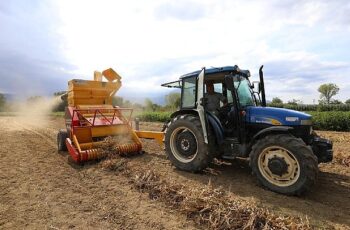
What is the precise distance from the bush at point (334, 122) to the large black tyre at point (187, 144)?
1507cm

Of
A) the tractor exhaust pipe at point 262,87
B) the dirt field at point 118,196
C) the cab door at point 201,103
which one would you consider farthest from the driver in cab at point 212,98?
the dirt field at point 118,196

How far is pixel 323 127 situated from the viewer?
18594 millimetres

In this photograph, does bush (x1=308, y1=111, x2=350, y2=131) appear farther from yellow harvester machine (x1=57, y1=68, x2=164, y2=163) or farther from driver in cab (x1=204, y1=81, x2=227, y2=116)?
driver in cab (x1=204, y1=81, x2=227, y2=116)

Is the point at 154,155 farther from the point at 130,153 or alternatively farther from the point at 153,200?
the point at 153,200

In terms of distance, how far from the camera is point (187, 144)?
6.35 m

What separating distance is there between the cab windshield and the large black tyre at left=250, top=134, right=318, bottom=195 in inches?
44.0

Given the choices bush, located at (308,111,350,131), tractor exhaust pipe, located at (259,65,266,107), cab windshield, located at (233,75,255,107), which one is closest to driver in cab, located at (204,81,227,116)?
cab windshield, located at (233,75,255,107)

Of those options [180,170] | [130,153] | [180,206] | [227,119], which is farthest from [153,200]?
[130,153]

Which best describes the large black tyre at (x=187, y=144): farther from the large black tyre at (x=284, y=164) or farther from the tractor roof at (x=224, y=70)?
the large black tyre at (x=284, y=164)

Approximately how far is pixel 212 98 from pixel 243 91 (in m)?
0.67

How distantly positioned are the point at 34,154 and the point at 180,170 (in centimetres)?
445

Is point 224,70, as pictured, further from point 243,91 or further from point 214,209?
point 214,209

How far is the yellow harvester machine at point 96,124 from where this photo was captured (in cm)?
743

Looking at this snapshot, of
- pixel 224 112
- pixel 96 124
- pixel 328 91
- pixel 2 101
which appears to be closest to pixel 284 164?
pixel 224 112
